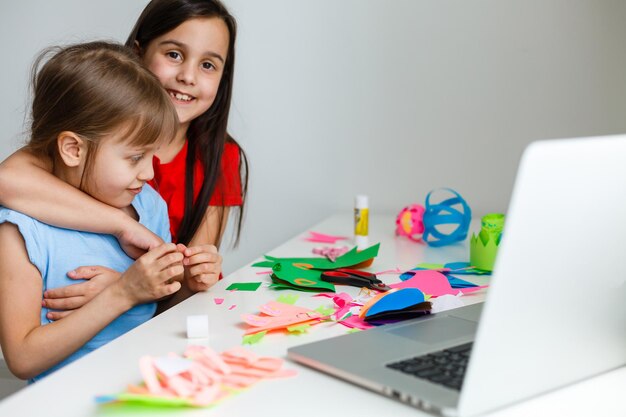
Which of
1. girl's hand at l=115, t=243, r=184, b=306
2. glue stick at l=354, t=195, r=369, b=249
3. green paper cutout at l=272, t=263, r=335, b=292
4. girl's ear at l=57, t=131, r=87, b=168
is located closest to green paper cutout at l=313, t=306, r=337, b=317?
green paper cutout at l=272, t=263, r=335, b=292

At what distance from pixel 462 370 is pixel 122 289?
585 mm

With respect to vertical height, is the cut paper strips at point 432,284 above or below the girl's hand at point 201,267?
below

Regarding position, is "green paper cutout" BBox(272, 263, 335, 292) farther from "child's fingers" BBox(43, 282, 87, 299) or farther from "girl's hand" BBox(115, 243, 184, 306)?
"child's fingers" BBox(43, 282, 87, 299)

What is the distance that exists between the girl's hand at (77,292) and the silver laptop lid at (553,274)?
724 millimetres

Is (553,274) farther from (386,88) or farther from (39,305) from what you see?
(386,88)

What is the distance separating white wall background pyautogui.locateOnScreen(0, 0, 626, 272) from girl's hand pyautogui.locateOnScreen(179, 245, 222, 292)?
3.47 feet

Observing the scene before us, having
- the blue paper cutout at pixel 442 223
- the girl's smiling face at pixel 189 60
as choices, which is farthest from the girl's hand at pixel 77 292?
the blue paper cutout at pixel 442 223

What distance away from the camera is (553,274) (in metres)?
0.65

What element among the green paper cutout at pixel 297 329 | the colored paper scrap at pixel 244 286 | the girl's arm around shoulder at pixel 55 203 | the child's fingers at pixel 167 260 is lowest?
the colored paper scrap at pixel 244 286

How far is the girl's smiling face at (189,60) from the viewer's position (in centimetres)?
163

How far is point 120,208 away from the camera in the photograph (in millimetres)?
1304

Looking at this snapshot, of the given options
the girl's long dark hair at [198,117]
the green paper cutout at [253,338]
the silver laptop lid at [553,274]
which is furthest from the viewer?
the girl's long dark hair at [198,117]

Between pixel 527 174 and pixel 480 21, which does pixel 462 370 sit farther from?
pixel 480 21

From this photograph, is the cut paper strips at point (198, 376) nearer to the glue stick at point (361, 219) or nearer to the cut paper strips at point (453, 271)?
the cut paper strips at point (453, 271)
